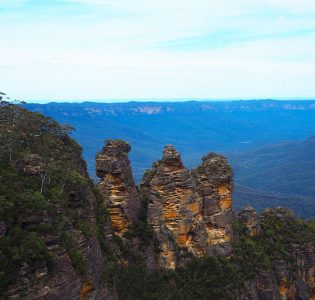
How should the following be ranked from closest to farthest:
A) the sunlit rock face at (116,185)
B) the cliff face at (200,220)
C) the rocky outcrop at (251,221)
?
1. the sunlit rock face at (116,185)
2. the cliff face at (200,220)
3. the rocky outcrop at (251,221)

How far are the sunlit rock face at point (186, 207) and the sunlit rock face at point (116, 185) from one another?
2290mm

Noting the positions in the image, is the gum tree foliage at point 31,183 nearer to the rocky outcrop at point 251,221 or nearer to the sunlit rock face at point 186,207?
the sunlit rock face at point 186,207

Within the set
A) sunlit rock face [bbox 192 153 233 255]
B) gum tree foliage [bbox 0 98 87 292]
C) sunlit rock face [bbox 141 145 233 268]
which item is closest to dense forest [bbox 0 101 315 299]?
gum tree foliage [bbox 0 98 87 292]

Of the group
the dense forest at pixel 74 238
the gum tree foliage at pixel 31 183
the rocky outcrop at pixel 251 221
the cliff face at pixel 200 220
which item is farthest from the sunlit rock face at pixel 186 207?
the gum tree foliage at pixel 31 183

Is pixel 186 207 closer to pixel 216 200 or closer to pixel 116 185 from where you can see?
pixel 216 200

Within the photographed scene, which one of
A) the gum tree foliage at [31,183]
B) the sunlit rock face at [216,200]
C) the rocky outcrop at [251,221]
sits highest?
the gum tree foliage at [31,183]

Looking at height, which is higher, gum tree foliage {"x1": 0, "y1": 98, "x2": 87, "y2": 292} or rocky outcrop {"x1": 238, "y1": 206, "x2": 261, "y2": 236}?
gum tree foliage {"x1": 0, "y1": 98, "x2": 87, "y2": 292}

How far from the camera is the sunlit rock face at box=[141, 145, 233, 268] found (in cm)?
3656

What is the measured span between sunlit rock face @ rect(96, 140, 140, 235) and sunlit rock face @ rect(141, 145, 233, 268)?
90.2 inches

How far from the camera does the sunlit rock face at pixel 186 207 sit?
36562mm

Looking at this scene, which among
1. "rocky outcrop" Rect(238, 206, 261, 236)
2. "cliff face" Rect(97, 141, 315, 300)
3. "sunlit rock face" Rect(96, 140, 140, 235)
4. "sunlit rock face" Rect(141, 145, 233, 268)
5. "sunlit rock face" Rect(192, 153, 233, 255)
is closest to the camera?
Result: "sunlit rock face" Rect(96, 140, 140, 235)

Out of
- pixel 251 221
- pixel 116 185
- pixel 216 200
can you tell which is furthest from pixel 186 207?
pixel 251 221

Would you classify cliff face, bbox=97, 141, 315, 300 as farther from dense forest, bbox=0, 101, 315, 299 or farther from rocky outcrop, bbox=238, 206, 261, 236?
dense forest, bbox=0, 101, 315, 299

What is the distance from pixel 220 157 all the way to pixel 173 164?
6292mm
